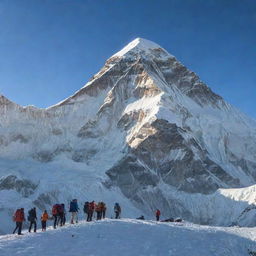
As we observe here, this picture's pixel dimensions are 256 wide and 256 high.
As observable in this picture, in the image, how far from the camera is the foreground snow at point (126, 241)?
34312mm

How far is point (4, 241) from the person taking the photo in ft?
115

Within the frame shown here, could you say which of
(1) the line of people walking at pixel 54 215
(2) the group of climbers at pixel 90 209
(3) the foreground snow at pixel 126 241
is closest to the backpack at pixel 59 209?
(1) the line of people walking at pixel 54 215

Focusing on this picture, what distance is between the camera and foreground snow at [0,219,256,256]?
3431 cm

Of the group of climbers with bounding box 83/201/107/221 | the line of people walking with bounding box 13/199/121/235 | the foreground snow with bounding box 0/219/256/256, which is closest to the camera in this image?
the foreground snow with bounding box 0/219/256/256

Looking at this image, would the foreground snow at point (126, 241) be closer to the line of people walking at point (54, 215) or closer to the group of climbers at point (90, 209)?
the line of people walking at point (54, 215)

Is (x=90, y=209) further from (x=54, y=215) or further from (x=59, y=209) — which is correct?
(x=54, y=215)

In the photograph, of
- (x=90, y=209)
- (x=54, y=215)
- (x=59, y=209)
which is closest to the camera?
(x=54, y=215)

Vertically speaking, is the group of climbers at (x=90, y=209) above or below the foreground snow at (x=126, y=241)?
above

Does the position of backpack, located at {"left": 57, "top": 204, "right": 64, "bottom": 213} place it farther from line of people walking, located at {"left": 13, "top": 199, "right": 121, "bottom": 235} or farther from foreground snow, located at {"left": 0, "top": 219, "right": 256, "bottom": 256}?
foreground snow, located at {"left": 0, "top": 219, "right": 256, "bottom": 256}

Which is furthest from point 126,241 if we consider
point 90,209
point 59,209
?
point 90,209

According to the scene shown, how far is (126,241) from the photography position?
37.8 metres

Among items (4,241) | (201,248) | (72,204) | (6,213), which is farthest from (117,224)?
(6,213)

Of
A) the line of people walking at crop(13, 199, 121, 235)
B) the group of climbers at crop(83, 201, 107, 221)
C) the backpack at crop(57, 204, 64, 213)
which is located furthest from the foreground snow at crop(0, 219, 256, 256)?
the group of climbers at crop(83, 201, 107, 221)

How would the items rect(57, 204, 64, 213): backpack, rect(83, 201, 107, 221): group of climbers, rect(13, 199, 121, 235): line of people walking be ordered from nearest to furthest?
1. rect(13, 199, 121, 235): line of people walking
2. rect(57, 204, 64, 213): backpack
3. rect(83, 201, 107, 221): group of climbers
